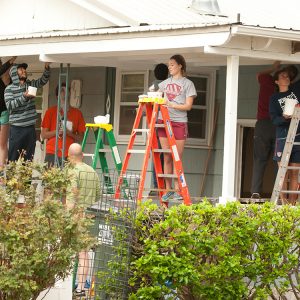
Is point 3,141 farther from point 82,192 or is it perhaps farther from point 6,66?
point 82,192

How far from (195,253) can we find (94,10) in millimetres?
5281

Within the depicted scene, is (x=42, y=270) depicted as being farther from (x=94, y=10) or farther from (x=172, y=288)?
(x=94, y=10)

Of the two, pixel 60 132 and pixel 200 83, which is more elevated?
pixel 200 83

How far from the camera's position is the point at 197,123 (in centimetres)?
1716

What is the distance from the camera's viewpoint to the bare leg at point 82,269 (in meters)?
11.8

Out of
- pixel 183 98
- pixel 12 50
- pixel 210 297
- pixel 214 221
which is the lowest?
pixel 210 297

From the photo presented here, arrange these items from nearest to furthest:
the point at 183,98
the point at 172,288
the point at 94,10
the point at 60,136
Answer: the point at 172,288 < the point at 183,98 < the point at 94,10 < the point at 60,136

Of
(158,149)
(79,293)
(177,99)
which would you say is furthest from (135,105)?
(79,293)

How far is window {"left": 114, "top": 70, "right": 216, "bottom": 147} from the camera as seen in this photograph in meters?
17.1

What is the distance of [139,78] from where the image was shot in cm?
1752

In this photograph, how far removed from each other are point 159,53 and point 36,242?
471 centimetres

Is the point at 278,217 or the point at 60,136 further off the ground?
the point at 60,136

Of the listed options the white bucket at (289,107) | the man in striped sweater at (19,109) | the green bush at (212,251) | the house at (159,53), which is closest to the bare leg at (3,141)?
the house at (159,53)

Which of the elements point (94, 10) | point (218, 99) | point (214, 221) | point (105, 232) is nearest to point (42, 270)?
point (105, 232)
